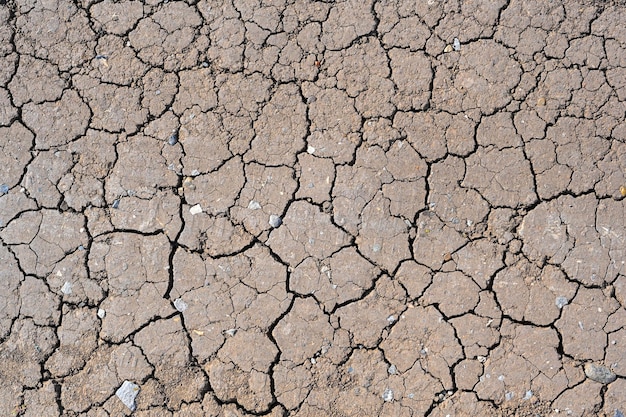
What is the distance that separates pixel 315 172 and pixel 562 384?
1774 mm

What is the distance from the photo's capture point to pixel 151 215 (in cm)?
354

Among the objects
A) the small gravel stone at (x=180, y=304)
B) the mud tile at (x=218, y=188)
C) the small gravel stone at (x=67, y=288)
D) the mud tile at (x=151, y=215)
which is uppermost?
the mud tile at (x=218, y=188)

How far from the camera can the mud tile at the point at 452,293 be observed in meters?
3.34

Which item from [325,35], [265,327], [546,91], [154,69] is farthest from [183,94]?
[546,91]

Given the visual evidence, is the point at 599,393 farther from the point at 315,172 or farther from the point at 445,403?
the point at 315,172

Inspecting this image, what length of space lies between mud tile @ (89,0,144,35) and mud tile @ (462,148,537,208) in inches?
90.7

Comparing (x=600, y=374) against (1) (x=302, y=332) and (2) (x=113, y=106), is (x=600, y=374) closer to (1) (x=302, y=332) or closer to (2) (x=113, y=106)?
(1) (x=302, y=332)

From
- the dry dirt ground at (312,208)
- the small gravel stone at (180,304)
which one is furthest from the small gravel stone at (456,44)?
the small gravel stone at (180,304)

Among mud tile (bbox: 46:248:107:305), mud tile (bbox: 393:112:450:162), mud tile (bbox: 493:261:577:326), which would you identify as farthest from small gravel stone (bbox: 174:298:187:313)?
mud tile (bbox: 493:261:577:326)

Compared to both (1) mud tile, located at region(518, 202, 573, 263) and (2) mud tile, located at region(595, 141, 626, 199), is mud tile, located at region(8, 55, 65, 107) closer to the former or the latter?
(1) mud tile, located at region(518, 202, 573, 263)

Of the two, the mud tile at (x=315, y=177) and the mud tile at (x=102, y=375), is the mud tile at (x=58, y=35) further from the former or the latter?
the mud tile at (x=102, y=375)

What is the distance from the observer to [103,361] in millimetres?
3324

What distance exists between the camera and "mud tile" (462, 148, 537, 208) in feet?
11.5

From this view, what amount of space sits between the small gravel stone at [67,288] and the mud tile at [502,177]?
2.33m
